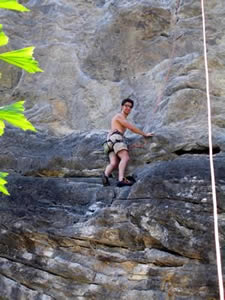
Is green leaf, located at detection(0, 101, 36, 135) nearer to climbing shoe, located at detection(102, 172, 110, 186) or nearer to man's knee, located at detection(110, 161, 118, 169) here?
climbing shoe, located at detection(102, 172, 110, 186)

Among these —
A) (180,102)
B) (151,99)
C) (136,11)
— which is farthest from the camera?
(136,11)

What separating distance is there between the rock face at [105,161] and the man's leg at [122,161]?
0.57ft

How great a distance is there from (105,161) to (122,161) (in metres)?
0.49

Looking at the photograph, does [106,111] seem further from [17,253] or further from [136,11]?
[17,253]

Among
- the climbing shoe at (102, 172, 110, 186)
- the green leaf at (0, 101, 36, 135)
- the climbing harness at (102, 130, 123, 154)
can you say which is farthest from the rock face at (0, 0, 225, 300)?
the green leaf at (0, 101, 36, 135)

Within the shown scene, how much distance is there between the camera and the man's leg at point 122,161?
19.7 ft

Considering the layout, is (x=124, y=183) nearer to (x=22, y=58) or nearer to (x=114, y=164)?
(x=114, y=164)

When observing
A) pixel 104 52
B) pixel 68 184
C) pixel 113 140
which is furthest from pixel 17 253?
pixel 104 52

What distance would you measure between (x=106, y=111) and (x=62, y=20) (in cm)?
295

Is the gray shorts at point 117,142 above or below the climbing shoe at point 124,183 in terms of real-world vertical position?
above

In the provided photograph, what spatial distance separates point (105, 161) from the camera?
6.58 m

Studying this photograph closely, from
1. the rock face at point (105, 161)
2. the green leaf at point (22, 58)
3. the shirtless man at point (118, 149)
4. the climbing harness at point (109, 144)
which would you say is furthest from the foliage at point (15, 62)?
the climbing harness at point (109, 144)

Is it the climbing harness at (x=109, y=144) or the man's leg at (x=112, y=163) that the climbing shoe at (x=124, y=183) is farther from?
the climbing harness at (x=109, y=144)

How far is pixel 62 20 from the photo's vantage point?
32.7ft
